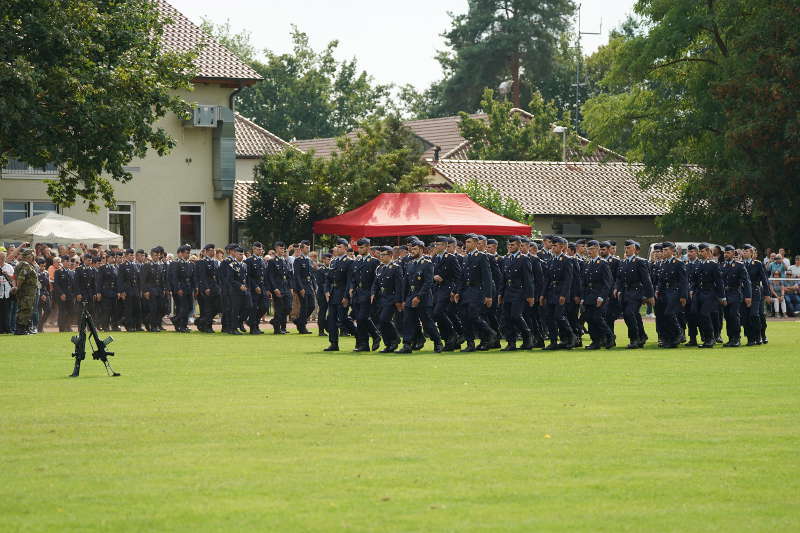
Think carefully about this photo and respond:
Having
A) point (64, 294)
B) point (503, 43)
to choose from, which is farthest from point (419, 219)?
point (503, 43)

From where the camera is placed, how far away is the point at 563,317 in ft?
75.4

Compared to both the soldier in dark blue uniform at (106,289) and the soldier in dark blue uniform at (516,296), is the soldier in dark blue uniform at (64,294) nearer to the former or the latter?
the soldier in dark blue uniform at (106,289)

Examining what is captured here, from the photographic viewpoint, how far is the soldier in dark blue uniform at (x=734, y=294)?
2380 centimetres

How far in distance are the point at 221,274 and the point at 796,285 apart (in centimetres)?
1685

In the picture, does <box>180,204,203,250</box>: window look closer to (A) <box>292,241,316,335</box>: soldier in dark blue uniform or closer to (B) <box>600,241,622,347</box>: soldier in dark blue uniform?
(A) <box>292,241,316,335</box>: soldier in dark blue uniform

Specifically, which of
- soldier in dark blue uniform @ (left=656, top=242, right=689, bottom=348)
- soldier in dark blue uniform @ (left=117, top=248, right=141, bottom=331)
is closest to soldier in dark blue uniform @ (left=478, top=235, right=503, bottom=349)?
soldier in dark blue uniform @ (left=656, top=242, right=689, bottom=348)

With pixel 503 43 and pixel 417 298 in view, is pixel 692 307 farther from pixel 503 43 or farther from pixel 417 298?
pixel 503 43

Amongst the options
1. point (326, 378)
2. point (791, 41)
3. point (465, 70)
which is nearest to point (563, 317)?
point (326, 378)

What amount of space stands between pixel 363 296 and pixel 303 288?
6919 mm

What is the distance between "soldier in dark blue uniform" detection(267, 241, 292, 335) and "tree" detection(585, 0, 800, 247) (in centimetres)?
2058

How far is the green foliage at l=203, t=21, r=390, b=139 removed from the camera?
3524 inches

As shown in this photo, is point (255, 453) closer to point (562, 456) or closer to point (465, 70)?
point (562, 456)

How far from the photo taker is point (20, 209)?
43.0 meters

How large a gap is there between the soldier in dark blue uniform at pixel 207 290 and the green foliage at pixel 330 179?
55.6ft
